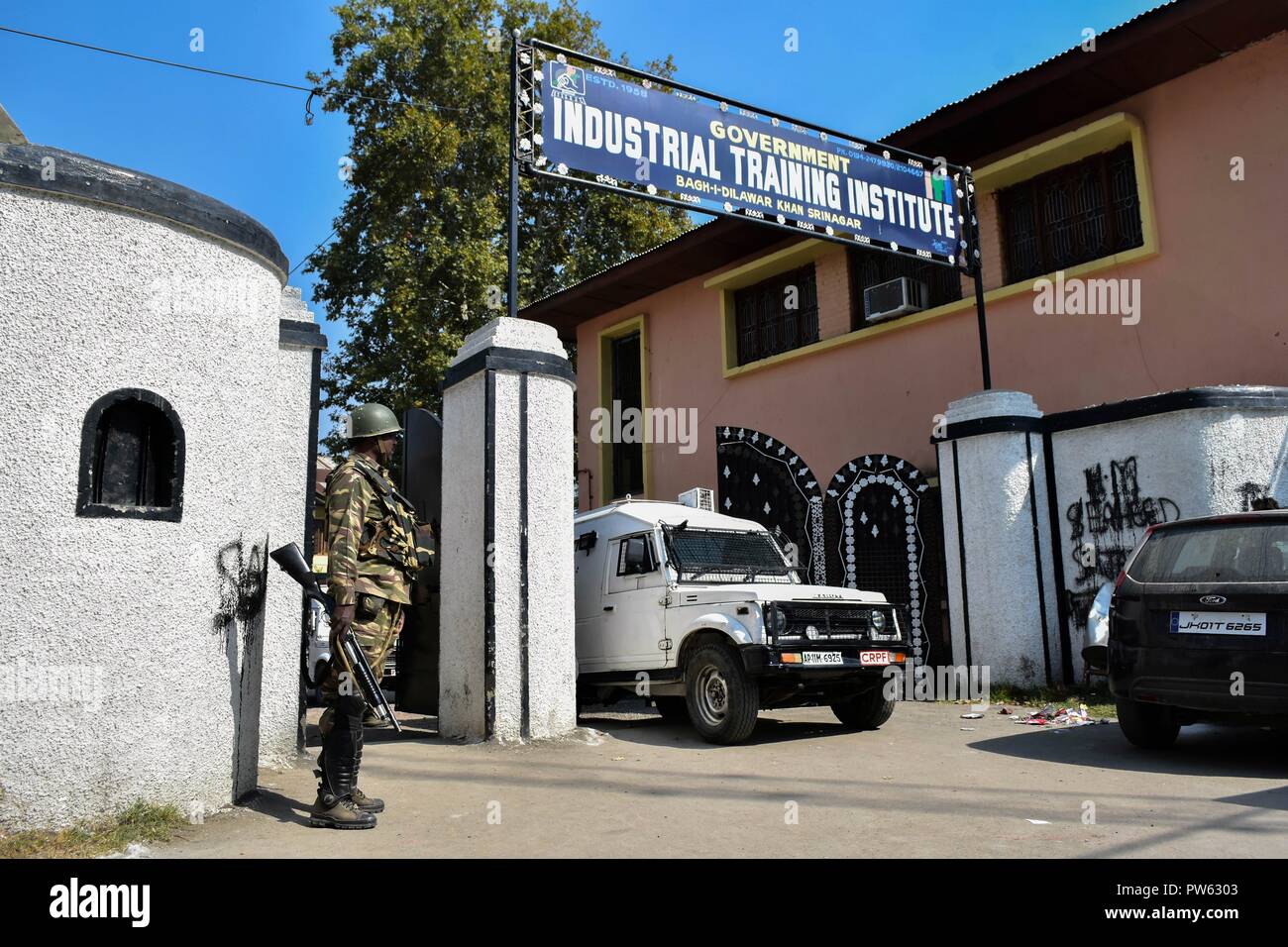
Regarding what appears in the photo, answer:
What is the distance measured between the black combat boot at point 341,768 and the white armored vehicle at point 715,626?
3274mm

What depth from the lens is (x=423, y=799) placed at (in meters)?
5.27

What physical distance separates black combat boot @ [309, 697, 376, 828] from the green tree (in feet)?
51.9

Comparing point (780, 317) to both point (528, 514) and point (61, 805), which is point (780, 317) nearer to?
point (528, 514)

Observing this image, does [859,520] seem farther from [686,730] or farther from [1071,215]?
[686,730]

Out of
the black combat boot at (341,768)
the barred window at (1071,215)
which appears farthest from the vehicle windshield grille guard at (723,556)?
the barred window at (1071,215)

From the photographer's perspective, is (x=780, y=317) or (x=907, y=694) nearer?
(x=907, y=694)

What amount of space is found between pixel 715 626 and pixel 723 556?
131cm

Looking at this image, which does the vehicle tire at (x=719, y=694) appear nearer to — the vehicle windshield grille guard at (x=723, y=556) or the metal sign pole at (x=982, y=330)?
the vehicle windshield grille guard at (x=723, y=556)

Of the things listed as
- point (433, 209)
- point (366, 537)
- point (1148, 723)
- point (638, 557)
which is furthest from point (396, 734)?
point (433, 209)

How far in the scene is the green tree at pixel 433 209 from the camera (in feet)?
67.1
